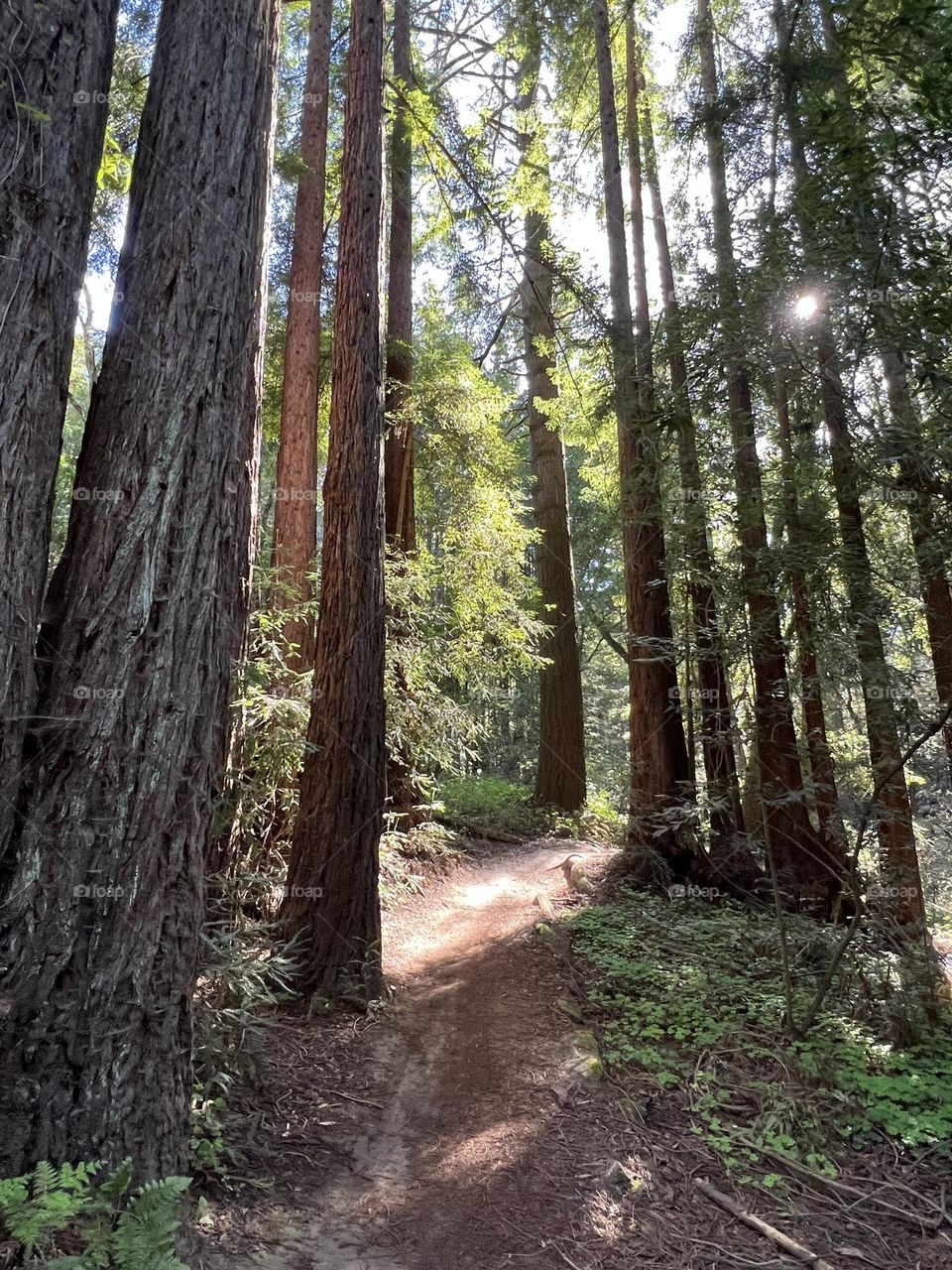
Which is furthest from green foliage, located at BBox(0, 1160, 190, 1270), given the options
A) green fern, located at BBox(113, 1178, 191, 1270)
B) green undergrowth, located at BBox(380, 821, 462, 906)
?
green undergrowth, located at BBox(380, 821, 462, 906)

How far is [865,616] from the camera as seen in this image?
509cm

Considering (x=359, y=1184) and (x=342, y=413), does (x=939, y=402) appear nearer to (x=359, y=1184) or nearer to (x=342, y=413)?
(x=342, y=413)

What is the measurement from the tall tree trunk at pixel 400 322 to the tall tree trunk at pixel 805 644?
13.8ft

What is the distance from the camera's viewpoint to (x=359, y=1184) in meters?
3.38

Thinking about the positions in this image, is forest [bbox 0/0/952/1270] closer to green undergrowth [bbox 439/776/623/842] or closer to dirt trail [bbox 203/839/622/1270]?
dirt trail [bbox 203/839/622/1270]

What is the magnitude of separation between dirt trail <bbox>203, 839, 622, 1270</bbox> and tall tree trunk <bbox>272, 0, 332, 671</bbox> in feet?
10.4

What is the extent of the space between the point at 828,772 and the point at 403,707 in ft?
13.5

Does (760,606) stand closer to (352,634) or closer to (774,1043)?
(774,1043)

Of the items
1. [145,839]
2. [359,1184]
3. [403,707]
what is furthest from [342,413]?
[359,1184]

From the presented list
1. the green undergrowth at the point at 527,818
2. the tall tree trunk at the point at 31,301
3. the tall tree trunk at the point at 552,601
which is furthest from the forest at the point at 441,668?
the tall tree trunk at the point at 552,601

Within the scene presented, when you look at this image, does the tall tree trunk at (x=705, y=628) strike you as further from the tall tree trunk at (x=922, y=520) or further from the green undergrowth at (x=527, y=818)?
the green undergrowth at (x=527, y=818)

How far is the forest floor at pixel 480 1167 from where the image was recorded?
118 inches

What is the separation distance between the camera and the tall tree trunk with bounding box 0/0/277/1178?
8.42 ft

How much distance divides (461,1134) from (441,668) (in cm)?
547
